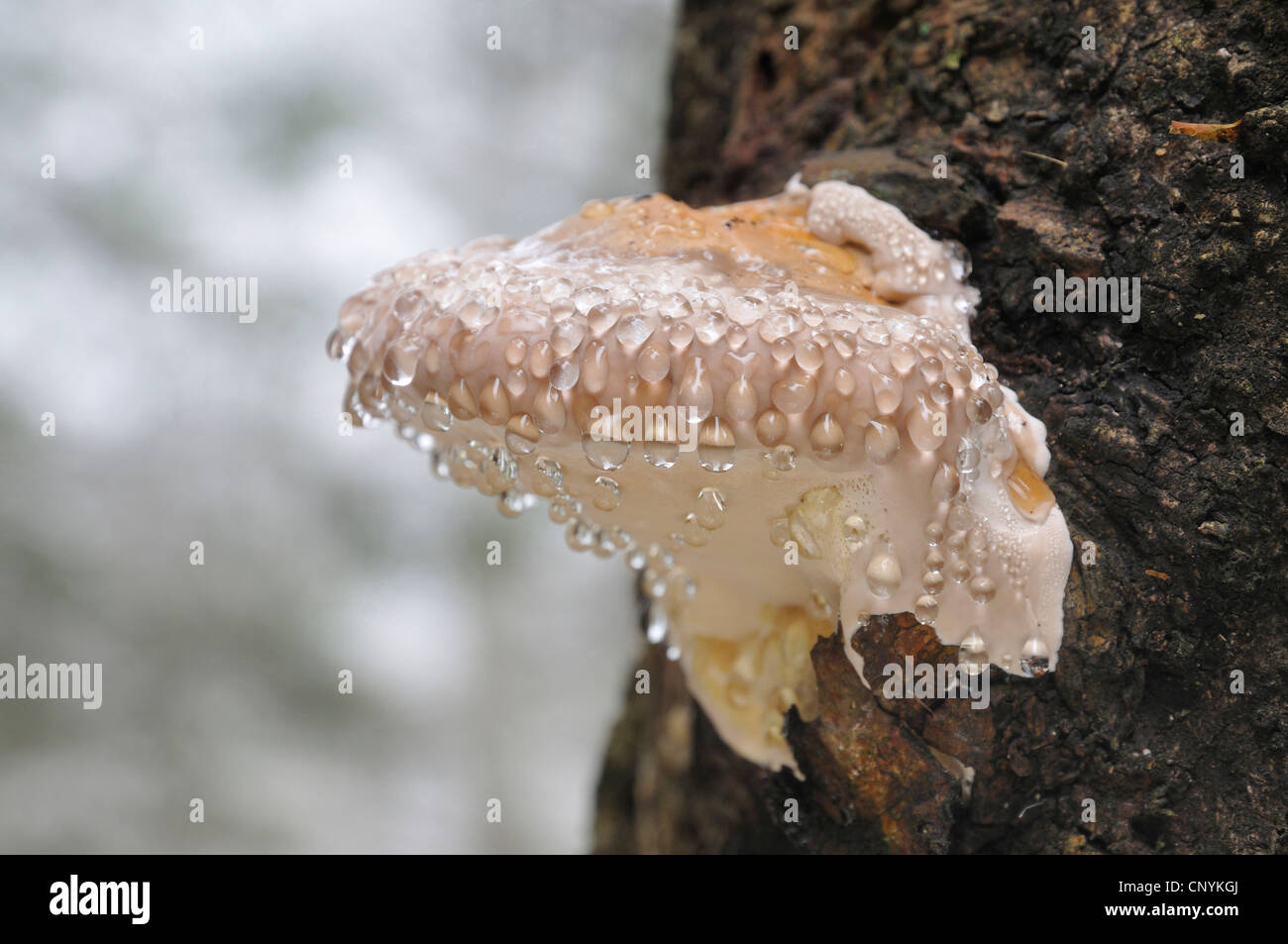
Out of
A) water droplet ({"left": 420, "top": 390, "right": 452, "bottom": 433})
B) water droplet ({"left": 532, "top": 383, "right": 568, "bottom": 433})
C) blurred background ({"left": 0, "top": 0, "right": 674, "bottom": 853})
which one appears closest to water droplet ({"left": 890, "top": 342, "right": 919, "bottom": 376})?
water droplet ({"left": 532, "top": 383, "right": 568, "bottom": 433})

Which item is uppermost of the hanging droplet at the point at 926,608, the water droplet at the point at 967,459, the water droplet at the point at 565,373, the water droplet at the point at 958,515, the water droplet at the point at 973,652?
the water droplet at the point at 565,373

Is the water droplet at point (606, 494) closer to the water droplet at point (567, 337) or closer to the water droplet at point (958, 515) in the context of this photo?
the water droplet at point (567, 337)

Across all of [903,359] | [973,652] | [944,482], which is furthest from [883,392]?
[973,652]

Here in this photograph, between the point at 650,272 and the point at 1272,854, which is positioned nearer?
the point at 650,272

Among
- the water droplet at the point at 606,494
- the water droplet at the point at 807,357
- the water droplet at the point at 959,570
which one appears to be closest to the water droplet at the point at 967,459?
the water droplet at the point at 959,570

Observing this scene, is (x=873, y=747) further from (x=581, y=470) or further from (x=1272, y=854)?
(x=581, y=470)
